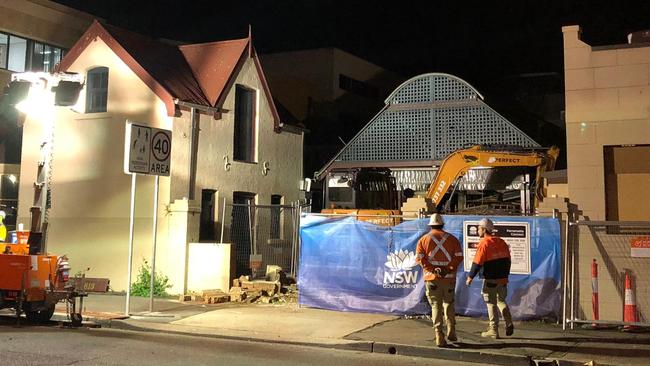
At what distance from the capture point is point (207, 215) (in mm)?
17609

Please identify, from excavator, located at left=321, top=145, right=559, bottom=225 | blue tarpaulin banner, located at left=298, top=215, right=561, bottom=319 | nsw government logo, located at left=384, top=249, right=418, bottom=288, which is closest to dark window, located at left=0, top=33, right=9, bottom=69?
excavator, located at left=321, top=145, right=559, bottom=225

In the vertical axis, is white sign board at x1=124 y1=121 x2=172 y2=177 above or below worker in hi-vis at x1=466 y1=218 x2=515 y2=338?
above

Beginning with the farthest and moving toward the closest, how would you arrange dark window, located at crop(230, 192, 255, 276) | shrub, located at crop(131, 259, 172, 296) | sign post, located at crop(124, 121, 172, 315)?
dark window, located at crop(230, 192, 255, 276)
shrub, located at crop(131, 259, 172, 296)
sign post, located at crop(124, 121, 172, 315)

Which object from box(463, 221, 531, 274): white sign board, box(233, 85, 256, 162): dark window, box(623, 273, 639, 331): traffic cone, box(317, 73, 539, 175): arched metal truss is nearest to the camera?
box(623, 273, 639, 331): traffic cone

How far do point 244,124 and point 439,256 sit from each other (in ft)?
38.6

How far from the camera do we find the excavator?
546 inches

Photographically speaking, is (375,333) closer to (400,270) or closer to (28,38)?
(400,270)

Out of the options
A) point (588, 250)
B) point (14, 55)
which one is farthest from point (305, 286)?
point (14, 55)

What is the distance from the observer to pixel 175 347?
8.97 metres

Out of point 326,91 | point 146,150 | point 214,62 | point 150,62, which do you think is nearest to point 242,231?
point 214,62

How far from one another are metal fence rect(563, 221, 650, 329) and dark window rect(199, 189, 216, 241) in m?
10.1

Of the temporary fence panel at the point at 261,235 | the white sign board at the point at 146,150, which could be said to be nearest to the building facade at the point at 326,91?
the temporary fence panel at the point at 261,235

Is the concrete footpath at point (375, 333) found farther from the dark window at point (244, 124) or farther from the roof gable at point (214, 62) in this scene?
the roof gable at point (214, 62)

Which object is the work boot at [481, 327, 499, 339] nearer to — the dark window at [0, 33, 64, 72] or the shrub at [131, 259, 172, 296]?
the shrub at [131, 259, 172, 296]
